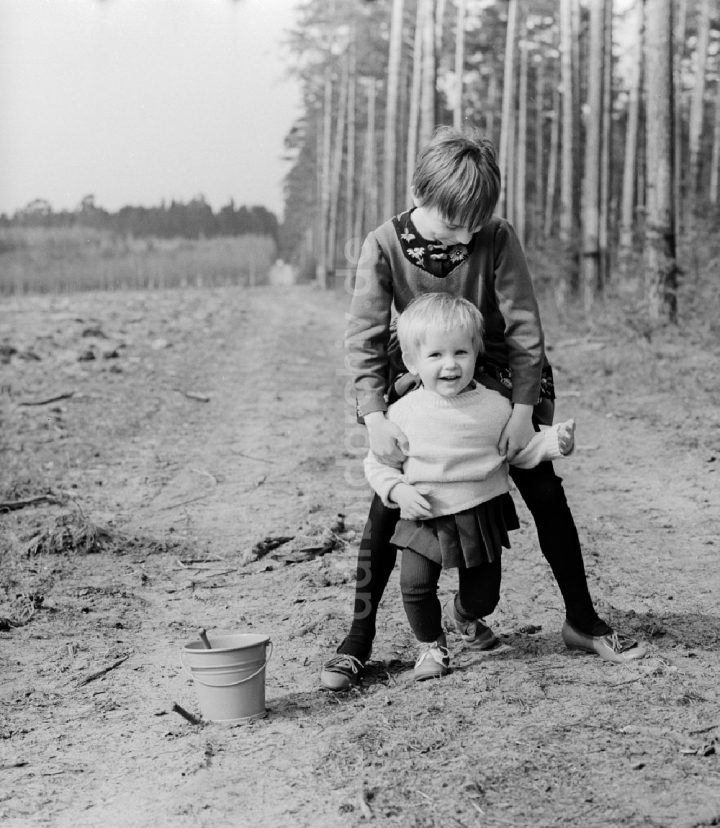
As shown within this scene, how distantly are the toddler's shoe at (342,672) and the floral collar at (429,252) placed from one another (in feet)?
4.50

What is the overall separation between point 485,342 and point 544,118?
4772 centimetres

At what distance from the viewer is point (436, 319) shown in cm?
316

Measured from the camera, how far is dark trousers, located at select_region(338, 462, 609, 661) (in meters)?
3.41

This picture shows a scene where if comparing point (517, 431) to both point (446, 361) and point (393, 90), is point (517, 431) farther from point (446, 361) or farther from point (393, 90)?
point (393, 90)

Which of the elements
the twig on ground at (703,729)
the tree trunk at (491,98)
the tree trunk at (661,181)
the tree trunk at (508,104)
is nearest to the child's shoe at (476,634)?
the twig on ground at (703,729)

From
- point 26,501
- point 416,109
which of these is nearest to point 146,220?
point 416,109

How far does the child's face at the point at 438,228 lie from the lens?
10.5 feet

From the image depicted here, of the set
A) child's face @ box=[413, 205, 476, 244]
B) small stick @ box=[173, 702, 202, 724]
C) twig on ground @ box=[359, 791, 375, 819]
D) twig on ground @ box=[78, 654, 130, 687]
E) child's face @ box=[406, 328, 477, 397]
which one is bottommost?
twig on ground @ box=[78, 654, 130, 687]

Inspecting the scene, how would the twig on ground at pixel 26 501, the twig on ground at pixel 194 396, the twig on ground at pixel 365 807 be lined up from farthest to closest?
the twig on ground at pixel 194 396
the twig on ground at pixel 26 501
the twig on ground at pixel 365 807

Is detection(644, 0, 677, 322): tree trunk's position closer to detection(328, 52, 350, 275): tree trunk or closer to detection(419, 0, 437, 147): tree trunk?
detection(419, 0, 437, 147): tree trunk

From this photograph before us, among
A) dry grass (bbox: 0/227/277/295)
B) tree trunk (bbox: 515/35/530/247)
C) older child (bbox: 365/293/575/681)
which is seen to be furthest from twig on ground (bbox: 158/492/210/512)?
tree trunk (bbox: 515/35/530/247)

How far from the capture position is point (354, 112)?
4538 cm

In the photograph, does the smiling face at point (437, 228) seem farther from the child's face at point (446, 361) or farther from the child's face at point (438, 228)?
the child's face at point (446, 361)

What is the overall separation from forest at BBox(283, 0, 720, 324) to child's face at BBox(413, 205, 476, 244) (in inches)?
76.5
